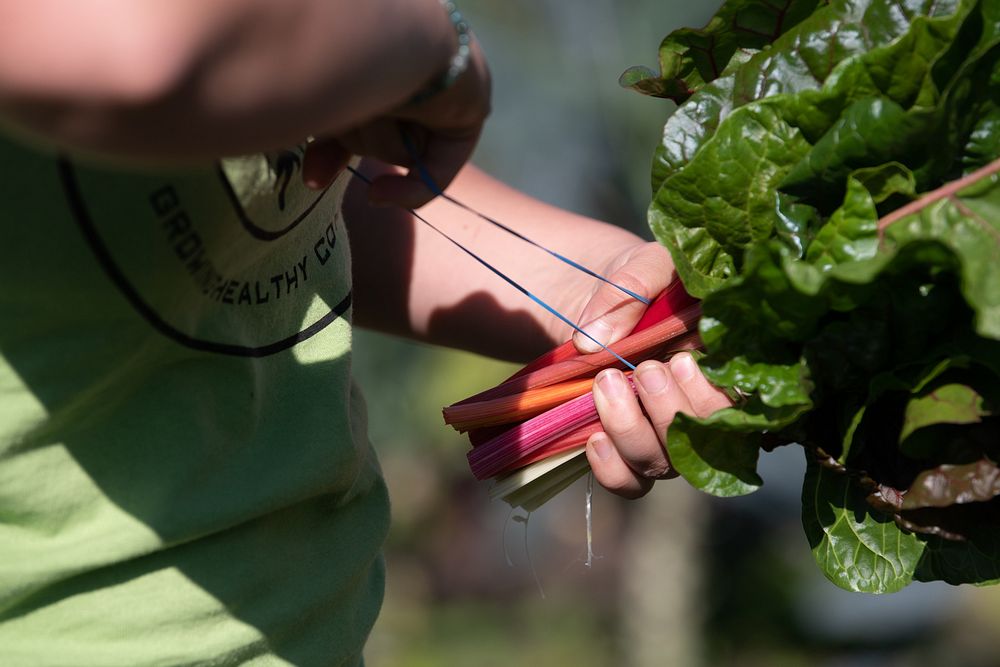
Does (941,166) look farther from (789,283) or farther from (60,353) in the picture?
(60,353)

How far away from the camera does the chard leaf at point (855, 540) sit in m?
1.32

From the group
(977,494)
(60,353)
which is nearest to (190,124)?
(60,353)

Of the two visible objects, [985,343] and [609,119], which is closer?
[985,343]

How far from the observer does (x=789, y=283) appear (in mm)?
Answer: 1089

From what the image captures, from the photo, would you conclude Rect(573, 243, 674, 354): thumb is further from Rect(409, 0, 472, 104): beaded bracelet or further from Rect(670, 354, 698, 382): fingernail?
Rect(409, 0, 472, 104): beaded bracelet

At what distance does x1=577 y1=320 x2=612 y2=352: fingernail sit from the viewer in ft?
4.90

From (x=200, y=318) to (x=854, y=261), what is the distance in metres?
0.69

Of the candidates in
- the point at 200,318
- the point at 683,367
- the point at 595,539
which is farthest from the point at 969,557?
the point at 595,539

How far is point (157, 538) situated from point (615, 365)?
72 cm

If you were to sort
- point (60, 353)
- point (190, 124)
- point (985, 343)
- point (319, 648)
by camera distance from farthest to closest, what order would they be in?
point (319, 648), point (985, 343), point (60, 353), point (190, 124)

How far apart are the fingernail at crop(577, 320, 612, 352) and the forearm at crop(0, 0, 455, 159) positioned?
0.71 m

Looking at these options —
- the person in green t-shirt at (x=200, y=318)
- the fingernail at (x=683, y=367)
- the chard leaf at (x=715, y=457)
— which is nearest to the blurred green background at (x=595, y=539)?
the fingernail at (x=683, y=367)

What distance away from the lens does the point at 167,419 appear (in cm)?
105

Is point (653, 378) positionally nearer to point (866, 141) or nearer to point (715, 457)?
point (715, 457)
